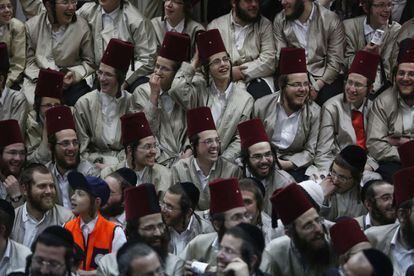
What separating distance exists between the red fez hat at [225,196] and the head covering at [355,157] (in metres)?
1.13

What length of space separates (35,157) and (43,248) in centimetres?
242

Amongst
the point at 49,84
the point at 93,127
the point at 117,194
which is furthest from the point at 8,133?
the point at 117,194

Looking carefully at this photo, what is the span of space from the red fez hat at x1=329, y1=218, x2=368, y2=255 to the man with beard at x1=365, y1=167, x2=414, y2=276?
13.0 inches

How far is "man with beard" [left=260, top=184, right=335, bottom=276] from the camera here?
26.0ft

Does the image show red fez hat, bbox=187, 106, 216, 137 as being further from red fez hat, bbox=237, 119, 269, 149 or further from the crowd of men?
red fez hat, bbox=237, 119, 269, 149

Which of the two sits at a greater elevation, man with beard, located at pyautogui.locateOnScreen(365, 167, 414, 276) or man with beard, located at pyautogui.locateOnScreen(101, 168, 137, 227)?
man with beard, located at pyautogui.locateOnScreen(365, 167, 414, 276)

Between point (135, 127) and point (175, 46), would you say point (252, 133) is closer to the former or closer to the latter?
point (135, 127)

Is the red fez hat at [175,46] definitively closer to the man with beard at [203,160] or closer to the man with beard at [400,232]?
the man with beard at [203,160]

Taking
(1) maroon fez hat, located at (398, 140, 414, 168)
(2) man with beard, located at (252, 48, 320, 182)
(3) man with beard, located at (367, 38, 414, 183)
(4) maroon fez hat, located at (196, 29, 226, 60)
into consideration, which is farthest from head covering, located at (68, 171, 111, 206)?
(3) man with beard, located at (367, 38, 414, 183)

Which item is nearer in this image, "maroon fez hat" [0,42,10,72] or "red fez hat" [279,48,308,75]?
"red fez hat" [279,48,308,75]

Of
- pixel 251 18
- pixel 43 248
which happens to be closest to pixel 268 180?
pixel 251 18

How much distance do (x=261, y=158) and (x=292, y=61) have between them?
0.79m

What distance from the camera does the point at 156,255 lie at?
699 cm

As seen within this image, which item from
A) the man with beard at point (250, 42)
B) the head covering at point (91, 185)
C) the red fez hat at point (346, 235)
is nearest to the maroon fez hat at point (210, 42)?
the man with beard at point (250, 42)
